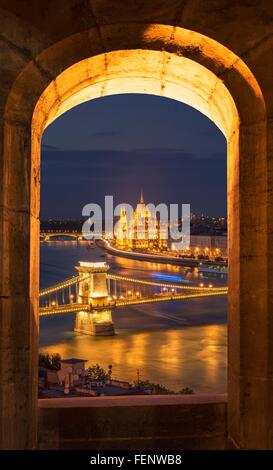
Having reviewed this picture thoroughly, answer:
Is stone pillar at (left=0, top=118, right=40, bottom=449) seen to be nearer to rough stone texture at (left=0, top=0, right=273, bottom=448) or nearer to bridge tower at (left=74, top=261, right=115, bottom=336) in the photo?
rough stone texture at (left=0, top=0, right=273, bottom=448)

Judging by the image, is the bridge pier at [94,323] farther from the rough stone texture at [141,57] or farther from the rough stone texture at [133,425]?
the rough stone texture at [141,57]

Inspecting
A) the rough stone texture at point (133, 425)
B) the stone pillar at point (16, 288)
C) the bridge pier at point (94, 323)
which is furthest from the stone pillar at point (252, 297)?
the bridge pier at point (94, 323)

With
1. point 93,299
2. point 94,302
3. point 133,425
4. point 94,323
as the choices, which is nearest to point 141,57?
point 133,425

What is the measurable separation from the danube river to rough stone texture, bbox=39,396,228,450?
24.6m

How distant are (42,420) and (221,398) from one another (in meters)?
1.07

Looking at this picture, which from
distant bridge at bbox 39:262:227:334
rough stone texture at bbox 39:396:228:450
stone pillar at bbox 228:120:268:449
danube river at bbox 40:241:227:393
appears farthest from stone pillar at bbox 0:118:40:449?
distant bridge at bbox 39:262:227:334

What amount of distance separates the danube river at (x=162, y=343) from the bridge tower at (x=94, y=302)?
3.67 feet

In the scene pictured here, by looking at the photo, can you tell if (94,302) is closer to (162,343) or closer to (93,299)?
(93,299)

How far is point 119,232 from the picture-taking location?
146500 millimetres

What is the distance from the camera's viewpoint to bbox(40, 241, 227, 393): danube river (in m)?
31.4

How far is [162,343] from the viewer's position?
133 feet

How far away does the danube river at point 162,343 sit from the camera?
3141cm

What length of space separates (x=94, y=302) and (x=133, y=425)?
1874 inches

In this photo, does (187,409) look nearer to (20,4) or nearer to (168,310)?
(20,4)
